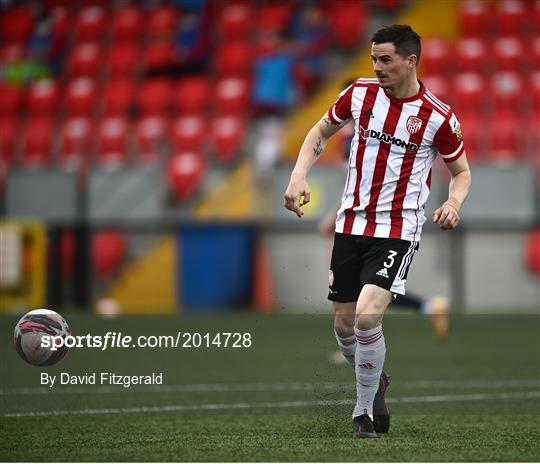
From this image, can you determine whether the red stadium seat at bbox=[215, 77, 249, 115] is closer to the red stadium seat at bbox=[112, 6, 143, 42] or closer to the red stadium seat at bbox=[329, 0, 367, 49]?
the red stadium seat at bbox=[329, 0, 367, 49]

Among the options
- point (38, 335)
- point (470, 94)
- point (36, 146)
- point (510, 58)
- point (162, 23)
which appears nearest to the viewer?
point (38, 335)

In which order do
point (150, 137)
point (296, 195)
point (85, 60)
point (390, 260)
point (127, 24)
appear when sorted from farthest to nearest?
1. point (127, 24)
2. point (85, 60)
3. point (150, 137)
4. point (390, 260)
5. point (296, 195)

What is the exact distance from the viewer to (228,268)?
49.4 ft

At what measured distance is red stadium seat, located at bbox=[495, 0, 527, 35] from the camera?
17.5 metres

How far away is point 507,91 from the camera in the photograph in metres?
16.4

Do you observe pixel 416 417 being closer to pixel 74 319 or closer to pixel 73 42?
pixel 74 319

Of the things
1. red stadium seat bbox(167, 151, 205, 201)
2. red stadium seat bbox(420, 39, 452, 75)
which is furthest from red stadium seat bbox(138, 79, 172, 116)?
red stadium seat bbox(420, 39, 452, 75)

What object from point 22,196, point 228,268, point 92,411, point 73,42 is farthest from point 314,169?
point 92,411

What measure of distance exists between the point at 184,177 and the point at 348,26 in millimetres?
3859

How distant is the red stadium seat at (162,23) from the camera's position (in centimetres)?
1952

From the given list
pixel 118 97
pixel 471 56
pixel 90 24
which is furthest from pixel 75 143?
pixel 471 56

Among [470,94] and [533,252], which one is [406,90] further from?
[470,94]

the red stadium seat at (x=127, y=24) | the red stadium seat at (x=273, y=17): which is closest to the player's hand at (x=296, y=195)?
the red stadium seat at (x=273, y=17)

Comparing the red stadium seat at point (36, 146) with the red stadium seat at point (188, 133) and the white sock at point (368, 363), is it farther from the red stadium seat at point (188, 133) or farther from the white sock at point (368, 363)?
the white sock at point (368, 363)
